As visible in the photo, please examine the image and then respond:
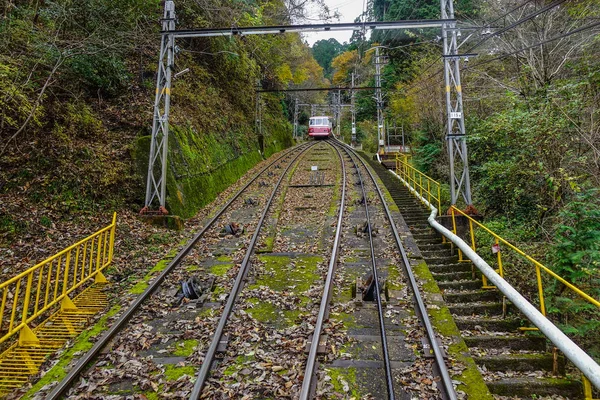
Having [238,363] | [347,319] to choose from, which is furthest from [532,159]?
[238,363]

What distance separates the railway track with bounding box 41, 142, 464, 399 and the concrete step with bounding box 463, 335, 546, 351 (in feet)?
2.57

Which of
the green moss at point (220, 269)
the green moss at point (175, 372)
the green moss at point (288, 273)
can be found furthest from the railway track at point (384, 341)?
the green moss at point (220, 269)

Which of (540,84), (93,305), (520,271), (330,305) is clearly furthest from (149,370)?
(540,84)

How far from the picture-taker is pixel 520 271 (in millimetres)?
8367

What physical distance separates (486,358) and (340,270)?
Result: 346cm

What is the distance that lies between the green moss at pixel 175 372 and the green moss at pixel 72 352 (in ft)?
4.25

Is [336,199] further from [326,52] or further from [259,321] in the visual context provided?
[326,52]

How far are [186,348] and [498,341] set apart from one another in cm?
482

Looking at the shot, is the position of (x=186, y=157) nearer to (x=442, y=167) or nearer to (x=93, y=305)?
(x=93, y=305)

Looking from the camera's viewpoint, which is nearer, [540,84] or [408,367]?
[408,367]

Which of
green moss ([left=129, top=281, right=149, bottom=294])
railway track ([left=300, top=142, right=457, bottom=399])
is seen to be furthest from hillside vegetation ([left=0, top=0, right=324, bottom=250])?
railway track ([left=300, top=142, right=457, bottom=399])

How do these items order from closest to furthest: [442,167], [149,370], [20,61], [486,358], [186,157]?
[149,370] → [486,358] → [20,61] → [186,157] → [442,167]

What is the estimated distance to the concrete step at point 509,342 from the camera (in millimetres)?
5430

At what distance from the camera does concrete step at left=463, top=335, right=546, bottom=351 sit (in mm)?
5430
